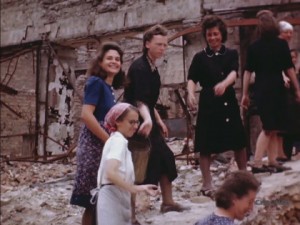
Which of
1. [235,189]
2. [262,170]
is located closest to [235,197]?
[235,189]

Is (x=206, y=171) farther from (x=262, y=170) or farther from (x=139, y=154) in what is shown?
(x=139, y=154)

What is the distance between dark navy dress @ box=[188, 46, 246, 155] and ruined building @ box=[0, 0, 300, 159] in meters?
3.01

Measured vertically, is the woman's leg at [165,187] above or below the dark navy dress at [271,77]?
below

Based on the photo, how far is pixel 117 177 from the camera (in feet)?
10.3

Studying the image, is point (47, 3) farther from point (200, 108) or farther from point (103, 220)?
point (103, 220)

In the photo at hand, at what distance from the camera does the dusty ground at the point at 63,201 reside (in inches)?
180

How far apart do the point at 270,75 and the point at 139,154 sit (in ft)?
6.50

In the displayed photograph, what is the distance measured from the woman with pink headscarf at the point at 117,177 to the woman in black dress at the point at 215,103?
1585mm

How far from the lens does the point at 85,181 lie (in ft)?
12.2

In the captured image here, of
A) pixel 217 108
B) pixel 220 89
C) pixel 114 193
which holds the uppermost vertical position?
pixel 220 89

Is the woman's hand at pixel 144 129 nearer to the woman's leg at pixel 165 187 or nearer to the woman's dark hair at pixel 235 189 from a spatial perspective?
the woman's leg at pixel 165 187

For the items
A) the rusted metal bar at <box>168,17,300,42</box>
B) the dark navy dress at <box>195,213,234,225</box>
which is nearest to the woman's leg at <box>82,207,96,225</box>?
the dark navy dress at <box>195,213,234,225</box>

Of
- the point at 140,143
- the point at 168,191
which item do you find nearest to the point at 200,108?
the point at 168,191

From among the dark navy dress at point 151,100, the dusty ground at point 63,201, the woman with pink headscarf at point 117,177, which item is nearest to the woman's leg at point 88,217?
the woman with pink headscarf at point 117,177
